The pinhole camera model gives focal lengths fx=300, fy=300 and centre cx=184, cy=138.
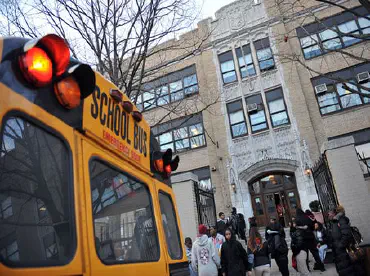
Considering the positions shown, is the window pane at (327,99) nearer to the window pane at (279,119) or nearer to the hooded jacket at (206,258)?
the window pane at (279,119)

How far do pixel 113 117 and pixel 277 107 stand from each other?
50.6 ft

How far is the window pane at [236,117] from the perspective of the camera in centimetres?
1700

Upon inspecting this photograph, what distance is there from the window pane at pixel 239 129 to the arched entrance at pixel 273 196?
258 cm

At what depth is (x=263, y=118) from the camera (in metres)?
16.5

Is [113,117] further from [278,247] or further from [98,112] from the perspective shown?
[278,247]

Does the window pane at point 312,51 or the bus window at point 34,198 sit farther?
the window pane at point 312,51

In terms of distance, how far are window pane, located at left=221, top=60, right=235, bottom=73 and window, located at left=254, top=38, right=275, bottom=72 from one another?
1.59 m

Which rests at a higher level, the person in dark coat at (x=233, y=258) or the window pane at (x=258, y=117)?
the window pane at (x=258, y=117)

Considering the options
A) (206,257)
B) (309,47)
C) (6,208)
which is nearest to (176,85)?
(309,47)

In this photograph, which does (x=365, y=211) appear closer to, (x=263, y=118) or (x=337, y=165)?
(x=337, y=165)

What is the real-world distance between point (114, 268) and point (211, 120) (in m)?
16.0

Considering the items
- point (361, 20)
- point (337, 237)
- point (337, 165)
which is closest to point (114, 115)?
point (337, 237)

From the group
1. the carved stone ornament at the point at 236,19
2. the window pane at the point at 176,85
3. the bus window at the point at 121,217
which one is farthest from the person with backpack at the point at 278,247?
the carved stone ornament at the point at 236,19

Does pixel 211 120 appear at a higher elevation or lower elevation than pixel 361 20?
lower
